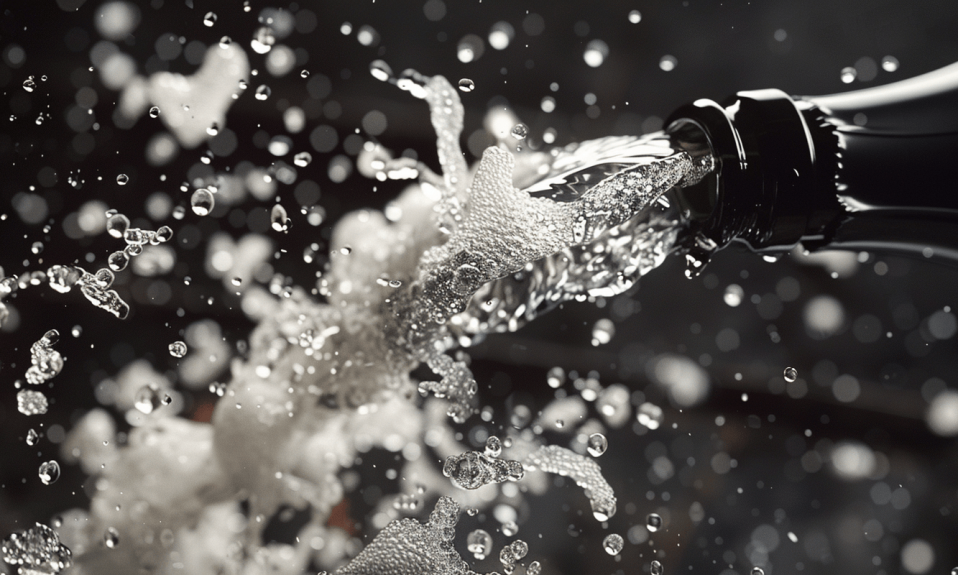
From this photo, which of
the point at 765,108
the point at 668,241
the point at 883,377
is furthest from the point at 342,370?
the point at 883,377

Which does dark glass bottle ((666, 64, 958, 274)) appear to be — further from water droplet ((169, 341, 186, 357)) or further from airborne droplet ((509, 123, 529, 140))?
water droplet ((169, 341, 186, 357))

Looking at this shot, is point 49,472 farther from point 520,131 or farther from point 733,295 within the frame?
point 733,295

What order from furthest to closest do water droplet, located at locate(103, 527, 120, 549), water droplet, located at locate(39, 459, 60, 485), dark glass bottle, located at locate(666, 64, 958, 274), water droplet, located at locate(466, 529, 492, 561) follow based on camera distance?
water droplet, located at locate(39, 459, 60, 485) < water droplet, located at locate(466, 529, 492, 561) < water droplet, located at locate(103, 527, 120, 549) < dark glass bottle, located at locate(666, 64, 958, 274)

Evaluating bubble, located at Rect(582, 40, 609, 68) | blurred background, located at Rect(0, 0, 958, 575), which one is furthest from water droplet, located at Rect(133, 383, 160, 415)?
bubble, located at Rect(582, 40, 609, 68)

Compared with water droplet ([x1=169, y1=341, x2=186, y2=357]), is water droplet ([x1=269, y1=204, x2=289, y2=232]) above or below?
above

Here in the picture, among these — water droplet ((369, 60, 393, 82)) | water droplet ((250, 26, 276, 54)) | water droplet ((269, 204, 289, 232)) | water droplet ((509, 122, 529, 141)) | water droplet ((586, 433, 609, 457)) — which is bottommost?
water droplet ((586, 433, 609, 457))

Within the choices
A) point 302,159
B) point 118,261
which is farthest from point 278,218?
point 118,261
